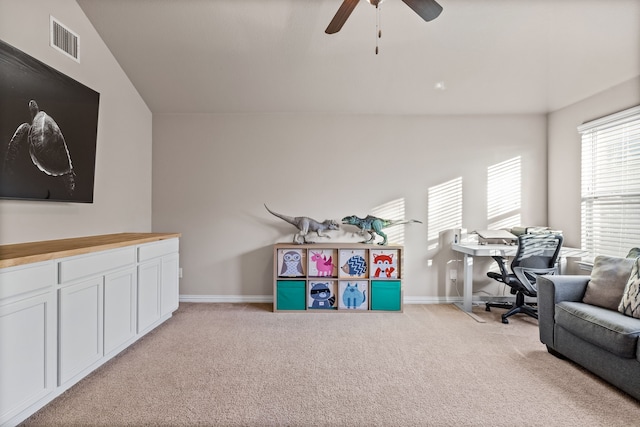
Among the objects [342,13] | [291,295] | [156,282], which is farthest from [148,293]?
[342,13]

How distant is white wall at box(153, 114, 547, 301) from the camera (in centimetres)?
413

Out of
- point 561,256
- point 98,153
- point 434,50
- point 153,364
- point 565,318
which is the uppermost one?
point 434,50

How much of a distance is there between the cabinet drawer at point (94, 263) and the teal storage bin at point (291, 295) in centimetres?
163

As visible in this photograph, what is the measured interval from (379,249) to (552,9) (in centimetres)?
273

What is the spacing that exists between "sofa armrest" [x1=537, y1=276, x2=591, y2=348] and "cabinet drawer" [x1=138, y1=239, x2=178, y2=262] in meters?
3.46

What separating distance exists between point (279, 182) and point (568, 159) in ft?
11.5

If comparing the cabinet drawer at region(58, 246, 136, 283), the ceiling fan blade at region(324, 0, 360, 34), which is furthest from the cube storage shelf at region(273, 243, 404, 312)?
the ceiling fan blade at region(324, 0, 360, 34)

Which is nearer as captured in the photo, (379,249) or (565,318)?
(565,318)

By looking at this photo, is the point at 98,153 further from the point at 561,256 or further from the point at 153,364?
the point at 561,256

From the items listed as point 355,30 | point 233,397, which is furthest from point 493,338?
point 355,30

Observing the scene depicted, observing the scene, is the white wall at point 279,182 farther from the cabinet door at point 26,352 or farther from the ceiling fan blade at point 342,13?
the cabinet door at point 26,352

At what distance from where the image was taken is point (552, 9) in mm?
2744

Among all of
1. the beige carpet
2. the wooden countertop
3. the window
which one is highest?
the window

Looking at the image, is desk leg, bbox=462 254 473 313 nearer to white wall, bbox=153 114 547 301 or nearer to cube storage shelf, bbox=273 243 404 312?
white wall, bbox=153 114 547 301
